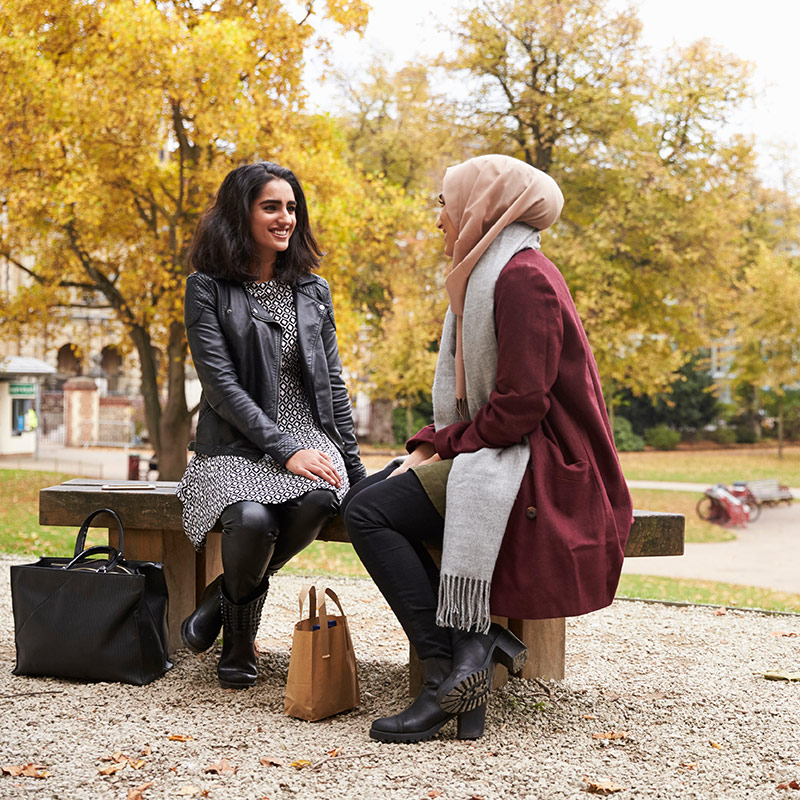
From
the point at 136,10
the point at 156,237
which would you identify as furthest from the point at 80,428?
the point at 136,10

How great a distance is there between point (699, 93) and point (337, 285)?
32.2 ft

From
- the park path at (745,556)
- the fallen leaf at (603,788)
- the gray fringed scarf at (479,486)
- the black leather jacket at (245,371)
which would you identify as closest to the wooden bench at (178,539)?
the black leather jacket at (245,371)

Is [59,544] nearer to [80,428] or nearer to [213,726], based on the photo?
[213,726]

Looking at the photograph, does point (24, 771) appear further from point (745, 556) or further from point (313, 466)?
point (745, 556)

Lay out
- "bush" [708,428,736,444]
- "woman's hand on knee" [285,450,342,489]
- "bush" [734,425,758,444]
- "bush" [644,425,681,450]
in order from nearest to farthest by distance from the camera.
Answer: "woman's hand on knee" [285,450,342,489] < "bush" [644,425,681,450] < "bush" [708,428,736,444] < "bush" [734,425,758,444]

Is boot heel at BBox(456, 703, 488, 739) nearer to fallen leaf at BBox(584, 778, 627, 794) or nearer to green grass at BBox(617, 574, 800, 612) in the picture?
fallen leaf at BBox(584, 778, 627, 794)

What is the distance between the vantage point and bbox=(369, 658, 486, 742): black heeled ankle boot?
10.7 ft

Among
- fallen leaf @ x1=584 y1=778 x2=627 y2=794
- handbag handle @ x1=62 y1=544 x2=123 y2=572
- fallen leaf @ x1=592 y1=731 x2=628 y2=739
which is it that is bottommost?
fallen leaf @ x1=592 y1=731 x2=628 y2=739

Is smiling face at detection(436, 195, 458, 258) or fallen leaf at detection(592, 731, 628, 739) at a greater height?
smiling face at detection(436, 195, 458, 258)

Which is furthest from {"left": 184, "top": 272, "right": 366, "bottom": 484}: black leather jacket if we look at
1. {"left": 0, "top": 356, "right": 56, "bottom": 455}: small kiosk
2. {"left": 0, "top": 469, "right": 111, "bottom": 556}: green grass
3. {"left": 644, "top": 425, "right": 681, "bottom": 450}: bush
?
{"left": 644, "top": 425, "right": 681, "bottom": 450}: bush

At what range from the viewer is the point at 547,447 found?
323 centimetres

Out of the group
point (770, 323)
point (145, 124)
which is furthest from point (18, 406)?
point (770, 323)

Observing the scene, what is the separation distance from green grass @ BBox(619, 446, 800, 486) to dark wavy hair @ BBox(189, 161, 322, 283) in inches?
813

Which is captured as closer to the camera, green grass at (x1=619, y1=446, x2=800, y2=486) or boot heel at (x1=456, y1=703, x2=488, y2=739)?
boot heel at (x1=456, y1=703, x2=488, y2=739)
